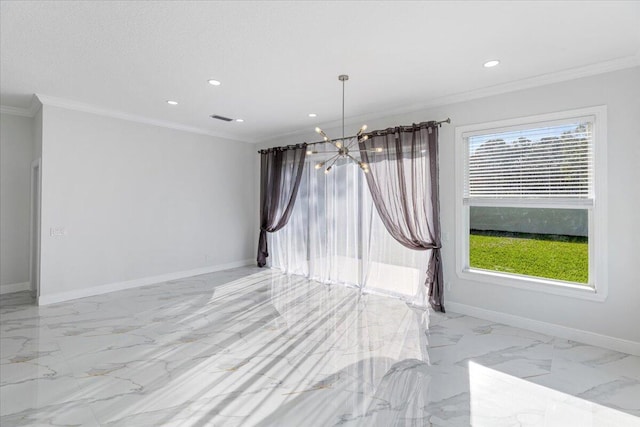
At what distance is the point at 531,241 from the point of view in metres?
3.86

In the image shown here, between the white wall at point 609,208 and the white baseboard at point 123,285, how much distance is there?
4.76 meters

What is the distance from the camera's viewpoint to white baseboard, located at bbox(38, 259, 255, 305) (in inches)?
179

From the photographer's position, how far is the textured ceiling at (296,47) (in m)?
2.40

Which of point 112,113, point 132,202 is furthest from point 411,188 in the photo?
point 112,113

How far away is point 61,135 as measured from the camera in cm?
458

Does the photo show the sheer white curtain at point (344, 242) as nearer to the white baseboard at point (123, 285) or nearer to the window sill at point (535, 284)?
the window sill at point (535, 284)

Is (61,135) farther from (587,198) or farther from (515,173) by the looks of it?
(587,198)

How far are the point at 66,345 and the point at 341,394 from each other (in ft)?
9.18

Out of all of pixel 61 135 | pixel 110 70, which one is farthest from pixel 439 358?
pixel 61 135

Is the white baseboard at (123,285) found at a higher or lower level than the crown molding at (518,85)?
lower

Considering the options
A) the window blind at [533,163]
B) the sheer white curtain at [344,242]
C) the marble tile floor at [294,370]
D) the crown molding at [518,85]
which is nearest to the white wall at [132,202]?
the marble tile floor at [294,370]

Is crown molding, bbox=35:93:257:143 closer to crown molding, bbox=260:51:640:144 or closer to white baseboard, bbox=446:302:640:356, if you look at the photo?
crown molding, bbox=260:51:640:144

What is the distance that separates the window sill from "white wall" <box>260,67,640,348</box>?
0.05m

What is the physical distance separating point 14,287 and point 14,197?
1.42 m
